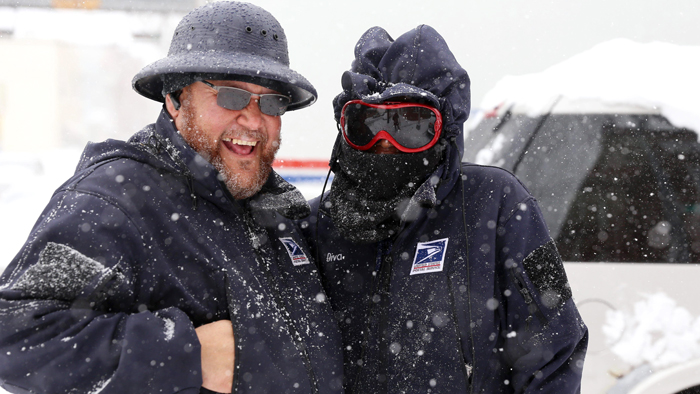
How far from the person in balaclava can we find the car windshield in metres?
0.86

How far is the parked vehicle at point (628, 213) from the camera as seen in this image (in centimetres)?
253

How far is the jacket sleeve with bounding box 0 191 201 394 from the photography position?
4.16 feet

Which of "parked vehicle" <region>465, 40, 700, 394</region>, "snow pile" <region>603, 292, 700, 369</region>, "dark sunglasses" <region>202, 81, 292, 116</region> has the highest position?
"dark sunglasses" <region>202, 81, 292, 116</region>

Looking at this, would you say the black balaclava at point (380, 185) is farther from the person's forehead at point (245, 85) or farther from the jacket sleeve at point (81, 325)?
the jacket sleeve at point (81, 325)

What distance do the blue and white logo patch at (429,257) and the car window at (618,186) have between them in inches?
40.4

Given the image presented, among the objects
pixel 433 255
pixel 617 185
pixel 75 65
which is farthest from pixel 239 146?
pixel 75 65

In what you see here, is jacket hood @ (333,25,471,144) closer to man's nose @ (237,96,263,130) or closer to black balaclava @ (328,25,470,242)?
black balaclava @ (328,25,470,242)

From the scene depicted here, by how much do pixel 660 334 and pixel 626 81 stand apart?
1.27m

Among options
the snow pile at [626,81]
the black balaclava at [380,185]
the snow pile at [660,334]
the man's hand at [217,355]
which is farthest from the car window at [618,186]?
the man's hand at [217,355]

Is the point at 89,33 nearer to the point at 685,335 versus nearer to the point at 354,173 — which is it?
the point at 354,173

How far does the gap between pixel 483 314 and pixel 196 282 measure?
935 mm

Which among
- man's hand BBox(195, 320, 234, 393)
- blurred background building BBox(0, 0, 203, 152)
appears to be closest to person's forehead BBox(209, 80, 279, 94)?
man's hand BBox(195, 320, 234, 393)

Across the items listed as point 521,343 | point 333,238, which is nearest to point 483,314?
point 521,343

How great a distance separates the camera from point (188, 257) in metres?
1.61
